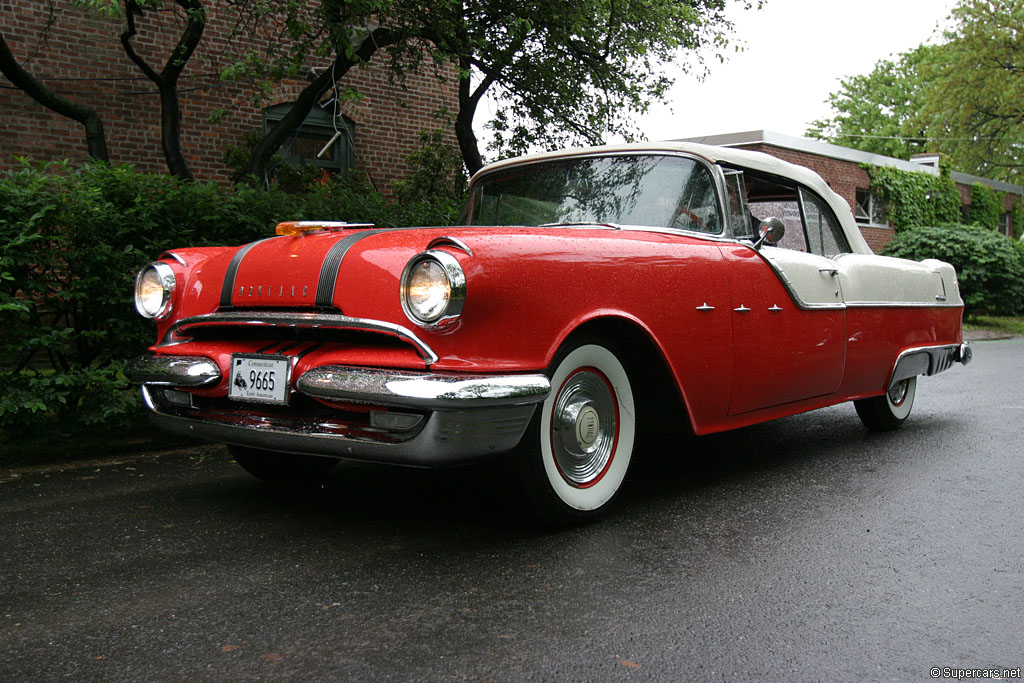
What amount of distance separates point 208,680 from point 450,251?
146cm

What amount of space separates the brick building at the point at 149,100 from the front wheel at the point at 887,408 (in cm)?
623

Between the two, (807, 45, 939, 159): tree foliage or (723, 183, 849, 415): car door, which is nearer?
(723, 183, 849, 415): car door

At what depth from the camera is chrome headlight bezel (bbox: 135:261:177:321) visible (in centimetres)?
370

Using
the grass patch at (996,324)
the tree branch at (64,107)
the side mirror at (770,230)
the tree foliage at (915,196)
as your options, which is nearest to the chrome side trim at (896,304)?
the side mirror at (770,230)

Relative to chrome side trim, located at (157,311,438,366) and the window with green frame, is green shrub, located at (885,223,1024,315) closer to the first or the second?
the window with green frame

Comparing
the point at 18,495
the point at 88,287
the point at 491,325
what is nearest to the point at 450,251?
the point at 491,325

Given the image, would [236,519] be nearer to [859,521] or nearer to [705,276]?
[705,276]

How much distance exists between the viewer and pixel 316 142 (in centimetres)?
1241

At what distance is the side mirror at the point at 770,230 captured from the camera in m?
4.21

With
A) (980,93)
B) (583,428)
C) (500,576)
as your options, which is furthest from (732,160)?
(980,93)

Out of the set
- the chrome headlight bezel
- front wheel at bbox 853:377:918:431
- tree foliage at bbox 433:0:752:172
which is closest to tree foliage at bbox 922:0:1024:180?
tree foliage at bbox 433:0:752:172

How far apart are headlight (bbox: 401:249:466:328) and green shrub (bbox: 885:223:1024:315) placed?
16.9 metres

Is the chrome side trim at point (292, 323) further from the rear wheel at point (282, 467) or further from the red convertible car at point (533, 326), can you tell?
the rear wheel at point (282, 467)

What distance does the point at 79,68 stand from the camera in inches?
408
